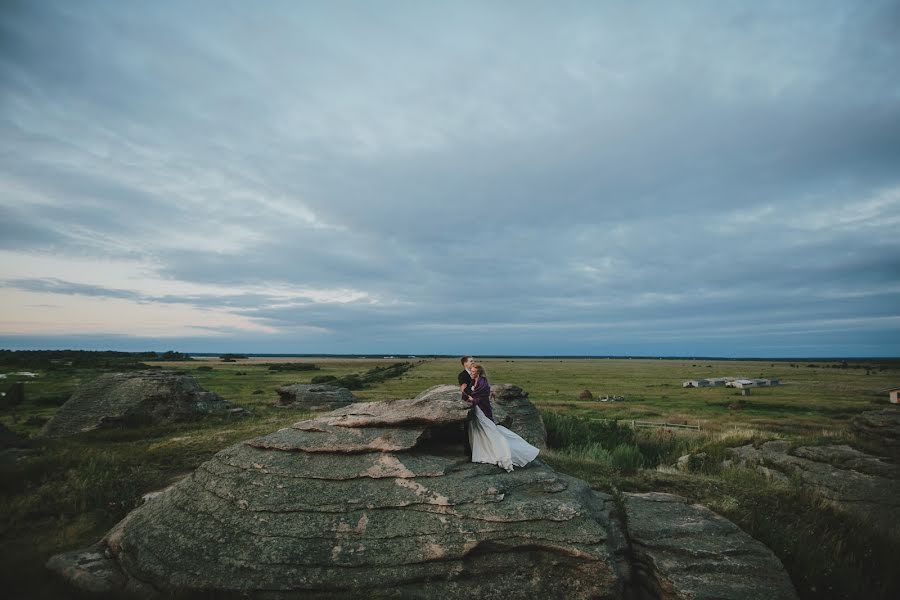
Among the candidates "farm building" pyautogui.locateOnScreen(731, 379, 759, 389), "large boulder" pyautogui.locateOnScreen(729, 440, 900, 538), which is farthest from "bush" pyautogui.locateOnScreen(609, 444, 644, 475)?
"farm building" pyautogui.locateOnScreen(731, 379, 759, 389)

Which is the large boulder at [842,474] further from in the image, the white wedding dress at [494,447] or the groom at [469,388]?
the groom at [469,388]

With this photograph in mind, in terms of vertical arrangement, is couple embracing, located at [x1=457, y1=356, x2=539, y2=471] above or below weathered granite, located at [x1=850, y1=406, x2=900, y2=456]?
above

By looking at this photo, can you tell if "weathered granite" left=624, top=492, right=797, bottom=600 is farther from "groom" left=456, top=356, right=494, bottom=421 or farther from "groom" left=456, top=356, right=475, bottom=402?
"groom" left=456, top=356, right=475, bottom=402

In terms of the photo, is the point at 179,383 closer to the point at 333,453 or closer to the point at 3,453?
the point at 3,453

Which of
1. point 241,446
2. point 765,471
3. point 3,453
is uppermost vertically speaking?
point 241,446

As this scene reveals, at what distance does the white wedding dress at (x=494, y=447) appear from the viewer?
37.7 ft

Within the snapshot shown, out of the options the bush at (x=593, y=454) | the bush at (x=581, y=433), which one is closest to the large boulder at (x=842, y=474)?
the bush at (x=593, y=454)

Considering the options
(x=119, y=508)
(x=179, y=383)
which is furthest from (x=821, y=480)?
(x=179, y=383)

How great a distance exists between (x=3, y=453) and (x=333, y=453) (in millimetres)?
15342

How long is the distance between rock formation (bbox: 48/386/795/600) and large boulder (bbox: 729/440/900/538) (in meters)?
9.64

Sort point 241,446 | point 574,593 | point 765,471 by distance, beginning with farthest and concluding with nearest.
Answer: point 765,471
point 241,446
point 574,593

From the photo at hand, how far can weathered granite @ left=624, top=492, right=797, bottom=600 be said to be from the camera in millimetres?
8117

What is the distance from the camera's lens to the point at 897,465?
16.8 metres

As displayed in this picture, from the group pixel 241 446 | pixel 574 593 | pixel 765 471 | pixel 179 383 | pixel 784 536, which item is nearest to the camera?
pixel 574 593
